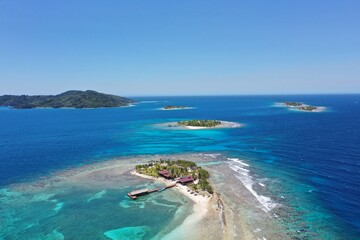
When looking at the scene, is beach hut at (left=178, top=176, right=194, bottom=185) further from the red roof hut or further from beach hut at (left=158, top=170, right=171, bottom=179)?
the red roof hut

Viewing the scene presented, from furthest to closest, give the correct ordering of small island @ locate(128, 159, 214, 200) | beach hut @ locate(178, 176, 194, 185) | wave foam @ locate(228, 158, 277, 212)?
beach hut @ locate(178, 176, 194, 185) → small island @ locate(128, 159, 214, 200) → wave foam @ locate(228, 158, 277, 212)

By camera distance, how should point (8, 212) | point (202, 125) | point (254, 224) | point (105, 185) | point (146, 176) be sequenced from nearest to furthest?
1. point (254, 224)
2. point (8, 212)
3. point (105, 185)
4. point (146, 176)
5. point (202, 125)

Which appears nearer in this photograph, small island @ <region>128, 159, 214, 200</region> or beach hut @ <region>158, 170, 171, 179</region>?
small island @ <region>128, 159, 214, 200</region>

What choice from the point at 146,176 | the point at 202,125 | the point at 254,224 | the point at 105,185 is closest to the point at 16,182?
the point at 105,185

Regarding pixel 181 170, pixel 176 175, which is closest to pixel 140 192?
pixel 176 175

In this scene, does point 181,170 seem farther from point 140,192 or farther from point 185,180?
point 140,192

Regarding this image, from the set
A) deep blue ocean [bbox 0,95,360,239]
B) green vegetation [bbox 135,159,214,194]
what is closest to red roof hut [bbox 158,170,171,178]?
green vegetation [bbox 135,159,214,194]

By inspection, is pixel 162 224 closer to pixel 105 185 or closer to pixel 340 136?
pixel 105 185
